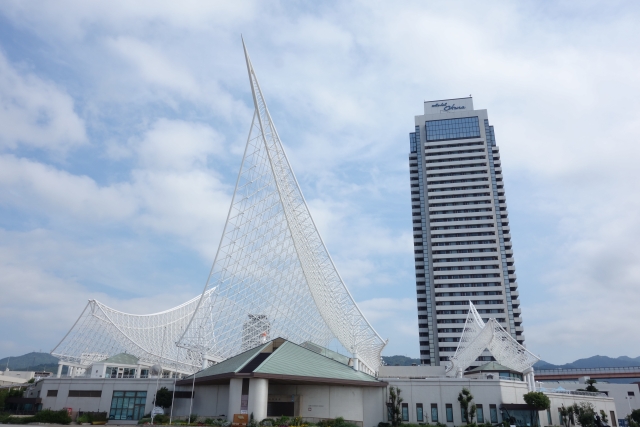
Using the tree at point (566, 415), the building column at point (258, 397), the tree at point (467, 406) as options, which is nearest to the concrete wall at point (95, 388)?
the building column at point (258, 397)

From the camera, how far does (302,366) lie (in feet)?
133

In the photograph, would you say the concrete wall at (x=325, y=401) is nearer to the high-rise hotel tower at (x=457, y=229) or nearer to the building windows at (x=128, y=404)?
the building windows at (x=128, y=404)

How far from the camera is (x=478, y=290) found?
104m

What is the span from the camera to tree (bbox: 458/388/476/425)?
130 ft

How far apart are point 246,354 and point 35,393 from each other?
83.1ft

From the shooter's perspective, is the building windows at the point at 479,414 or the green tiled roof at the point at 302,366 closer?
the green tiled roof at the point at 302,366

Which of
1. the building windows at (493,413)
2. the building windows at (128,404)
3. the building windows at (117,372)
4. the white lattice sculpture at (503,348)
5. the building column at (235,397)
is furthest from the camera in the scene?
the building windows at (117,372)

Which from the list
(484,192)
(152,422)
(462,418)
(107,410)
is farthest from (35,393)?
(484,192)

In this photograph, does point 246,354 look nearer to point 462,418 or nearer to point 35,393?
point 462,418

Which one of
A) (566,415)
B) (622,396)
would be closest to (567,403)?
(566,415)

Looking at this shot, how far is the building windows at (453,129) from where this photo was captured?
11669 cm

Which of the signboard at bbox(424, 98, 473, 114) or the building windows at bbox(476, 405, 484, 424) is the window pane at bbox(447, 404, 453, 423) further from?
the signboard at bbox(424, 98, 473, 114)

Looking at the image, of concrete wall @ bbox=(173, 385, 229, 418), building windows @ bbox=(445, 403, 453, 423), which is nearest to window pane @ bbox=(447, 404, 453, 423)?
building windows @ bbox=(445, 403, 453, 423)

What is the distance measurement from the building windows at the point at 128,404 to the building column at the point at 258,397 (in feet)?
45.4
